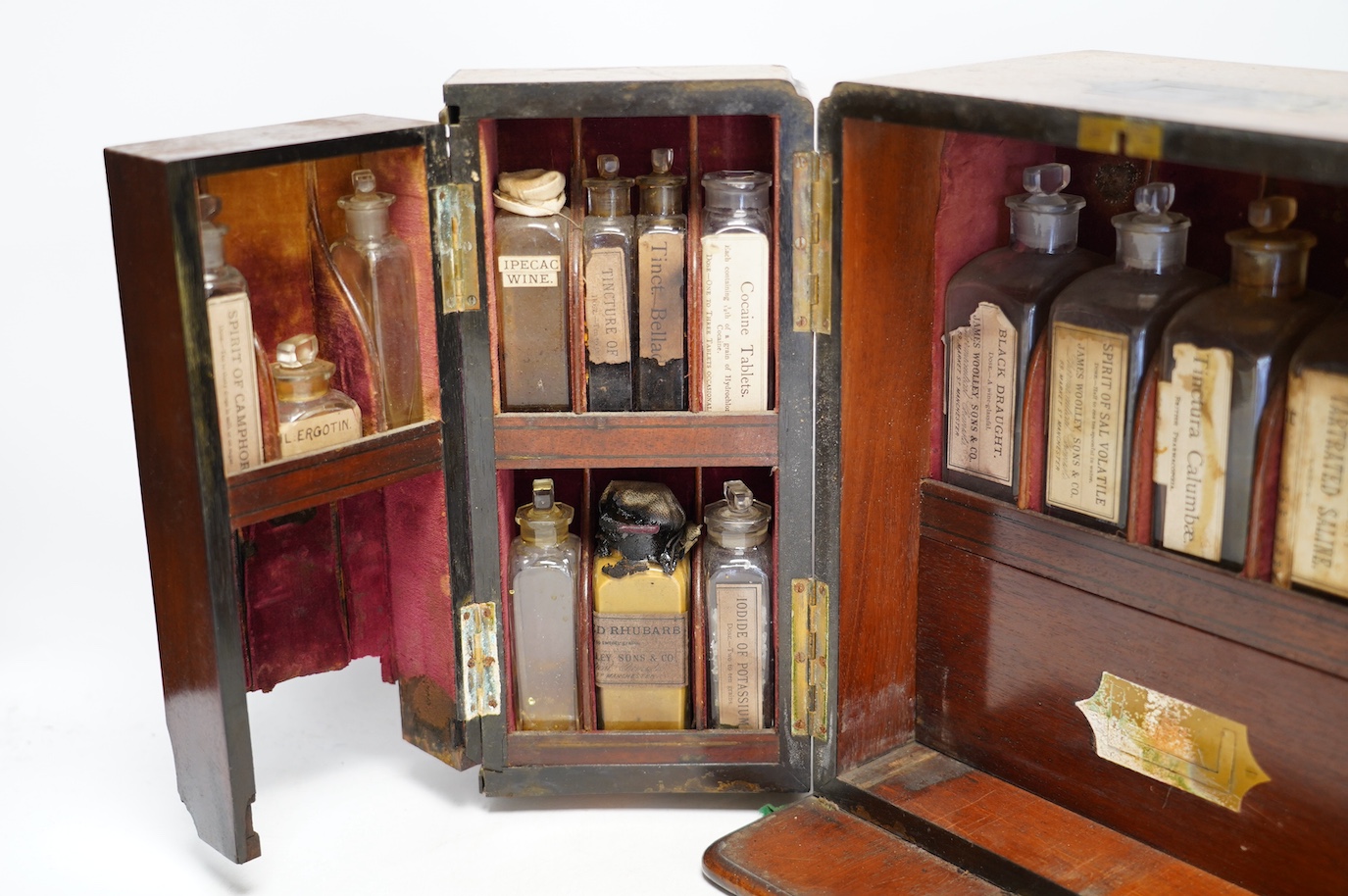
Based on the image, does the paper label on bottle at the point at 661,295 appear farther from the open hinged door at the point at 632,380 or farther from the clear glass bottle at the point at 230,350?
the clear glass bottle at the point at 230,350

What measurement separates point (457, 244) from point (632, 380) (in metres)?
0.24

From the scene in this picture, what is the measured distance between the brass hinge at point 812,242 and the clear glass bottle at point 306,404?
48 centimetres

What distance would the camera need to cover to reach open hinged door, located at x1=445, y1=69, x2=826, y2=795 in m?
1.64

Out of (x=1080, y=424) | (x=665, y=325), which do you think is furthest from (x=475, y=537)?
(x=1080, y=424)

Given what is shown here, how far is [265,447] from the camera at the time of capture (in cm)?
165

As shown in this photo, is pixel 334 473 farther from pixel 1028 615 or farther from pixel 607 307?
pixel 1028 615

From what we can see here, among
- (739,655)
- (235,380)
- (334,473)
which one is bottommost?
(739,655)

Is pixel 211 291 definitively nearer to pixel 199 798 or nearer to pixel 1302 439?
pixel 199 798

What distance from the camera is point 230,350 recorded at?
159 cm

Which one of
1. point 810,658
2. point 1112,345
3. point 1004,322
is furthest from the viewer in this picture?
point 810,658

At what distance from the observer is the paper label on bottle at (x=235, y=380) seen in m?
1.58

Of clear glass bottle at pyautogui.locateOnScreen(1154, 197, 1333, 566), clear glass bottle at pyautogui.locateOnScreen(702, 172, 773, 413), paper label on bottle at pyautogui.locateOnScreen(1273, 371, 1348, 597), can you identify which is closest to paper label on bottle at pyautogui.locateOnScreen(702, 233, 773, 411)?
clear glass bottle at pyautogui.locateOnScreen(702, 172, 773, 413)

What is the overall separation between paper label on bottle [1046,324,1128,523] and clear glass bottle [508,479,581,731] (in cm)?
54

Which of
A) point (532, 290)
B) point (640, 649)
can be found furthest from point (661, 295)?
point (640, 649)
